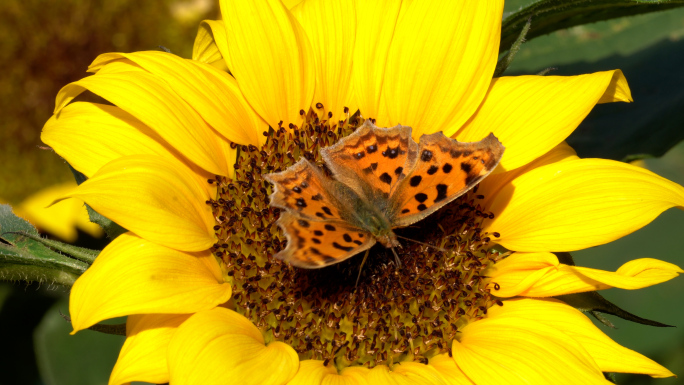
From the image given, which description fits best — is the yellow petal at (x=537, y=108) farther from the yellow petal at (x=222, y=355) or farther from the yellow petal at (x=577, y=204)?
the yellow petal at (x=222, y=355)

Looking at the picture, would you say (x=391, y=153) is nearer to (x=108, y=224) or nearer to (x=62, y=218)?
(x=108, y=224)

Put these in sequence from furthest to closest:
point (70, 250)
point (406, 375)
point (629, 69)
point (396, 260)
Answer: point (629, 69) < point (396, 260) < point (406, 375) < point (70, 250)

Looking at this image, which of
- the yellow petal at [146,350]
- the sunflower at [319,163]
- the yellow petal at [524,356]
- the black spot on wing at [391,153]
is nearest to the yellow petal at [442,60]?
the sunflower at [319,163]

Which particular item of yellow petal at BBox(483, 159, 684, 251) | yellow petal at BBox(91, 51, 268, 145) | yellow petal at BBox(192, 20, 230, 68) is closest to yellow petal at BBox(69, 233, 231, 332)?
yellow petal at BBox(91, 51, 268, 145)

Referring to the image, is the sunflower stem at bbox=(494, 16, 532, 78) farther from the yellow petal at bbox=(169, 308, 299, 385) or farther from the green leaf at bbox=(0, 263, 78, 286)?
the green leaf at bbox=(0, 263, 78, 286)

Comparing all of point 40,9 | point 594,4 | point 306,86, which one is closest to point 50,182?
point 40,9

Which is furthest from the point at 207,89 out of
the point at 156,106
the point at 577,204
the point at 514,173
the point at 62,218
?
the point at 62,218
